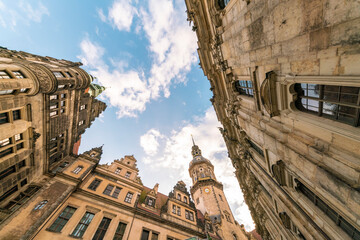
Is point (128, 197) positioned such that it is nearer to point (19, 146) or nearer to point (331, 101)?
point (19, 146)

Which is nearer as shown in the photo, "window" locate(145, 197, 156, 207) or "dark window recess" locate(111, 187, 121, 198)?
"dark window recess" locate(111, 187, 121, 198)

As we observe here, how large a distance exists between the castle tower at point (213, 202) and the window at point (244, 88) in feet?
68.5

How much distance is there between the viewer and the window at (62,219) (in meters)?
11.7

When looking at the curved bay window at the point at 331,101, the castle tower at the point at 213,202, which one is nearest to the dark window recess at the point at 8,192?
the curved bay window at the point at 331,101

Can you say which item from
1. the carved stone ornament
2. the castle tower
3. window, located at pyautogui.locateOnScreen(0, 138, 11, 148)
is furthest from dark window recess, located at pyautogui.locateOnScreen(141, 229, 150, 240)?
the carved stone ornament

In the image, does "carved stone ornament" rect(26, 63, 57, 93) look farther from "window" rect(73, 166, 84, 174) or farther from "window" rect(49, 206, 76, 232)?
"window" rect(49, 206, 76, 232)

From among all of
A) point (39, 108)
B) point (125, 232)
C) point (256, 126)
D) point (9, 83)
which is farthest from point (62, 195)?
point (256, 126)

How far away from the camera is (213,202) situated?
30.1 metres

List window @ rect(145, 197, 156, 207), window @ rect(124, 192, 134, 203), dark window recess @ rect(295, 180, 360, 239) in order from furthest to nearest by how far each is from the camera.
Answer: window @ rect(145, 197, 156, 207) → window @ rect(124, 192, 134, 203) → dark window recess @ rect(295, 180, 360, 239)

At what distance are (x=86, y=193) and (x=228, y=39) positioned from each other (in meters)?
19.7

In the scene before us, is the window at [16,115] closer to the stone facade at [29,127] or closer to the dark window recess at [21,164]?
the stone facade at [29,127]

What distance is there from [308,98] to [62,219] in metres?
19.6

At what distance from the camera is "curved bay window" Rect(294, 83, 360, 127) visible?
401 centimetres

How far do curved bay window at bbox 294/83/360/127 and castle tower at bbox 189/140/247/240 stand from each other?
23377mm
